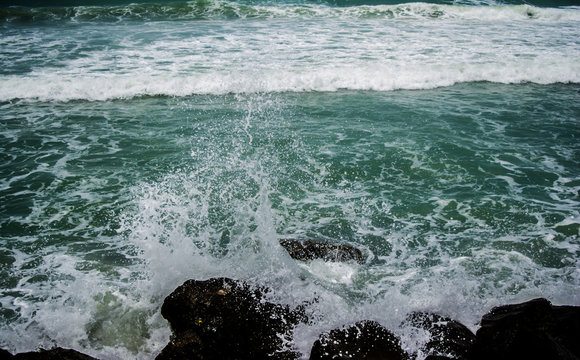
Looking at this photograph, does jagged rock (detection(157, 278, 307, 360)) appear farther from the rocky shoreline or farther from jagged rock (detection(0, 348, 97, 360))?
jagged rock (detection(0, 348, 97, 360))

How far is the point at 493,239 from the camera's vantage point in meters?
5.07

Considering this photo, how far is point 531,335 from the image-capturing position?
9.30 feet

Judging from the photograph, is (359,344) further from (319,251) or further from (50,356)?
(50,356)

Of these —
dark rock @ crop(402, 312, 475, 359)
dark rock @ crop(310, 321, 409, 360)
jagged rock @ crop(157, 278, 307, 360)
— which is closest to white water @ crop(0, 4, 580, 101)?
jagged rock @ crop(157, 278, 307, 360)

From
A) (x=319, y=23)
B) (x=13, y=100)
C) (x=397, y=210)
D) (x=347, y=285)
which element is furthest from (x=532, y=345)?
(x=319, y=23)

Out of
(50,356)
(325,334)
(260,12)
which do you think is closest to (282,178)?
(325,334)

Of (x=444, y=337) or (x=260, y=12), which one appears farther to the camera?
(x=260, y=12)

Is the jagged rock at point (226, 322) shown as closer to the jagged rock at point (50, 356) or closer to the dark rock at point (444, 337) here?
the jagged rock at point (50, 356)

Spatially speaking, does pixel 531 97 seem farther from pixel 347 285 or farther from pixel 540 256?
pixel 347 285

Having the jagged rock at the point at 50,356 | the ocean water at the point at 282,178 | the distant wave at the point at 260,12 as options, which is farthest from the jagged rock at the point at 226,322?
the distant wave at the point at 260,12

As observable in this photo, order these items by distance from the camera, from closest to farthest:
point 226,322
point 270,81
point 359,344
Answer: point 359,344 → point 226,322 → point 270,81

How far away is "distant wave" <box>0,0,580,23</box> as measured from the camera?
20167mm

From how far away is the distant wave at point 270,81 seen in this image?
431 inches

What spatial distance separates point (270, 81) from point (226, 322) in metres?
9.51
